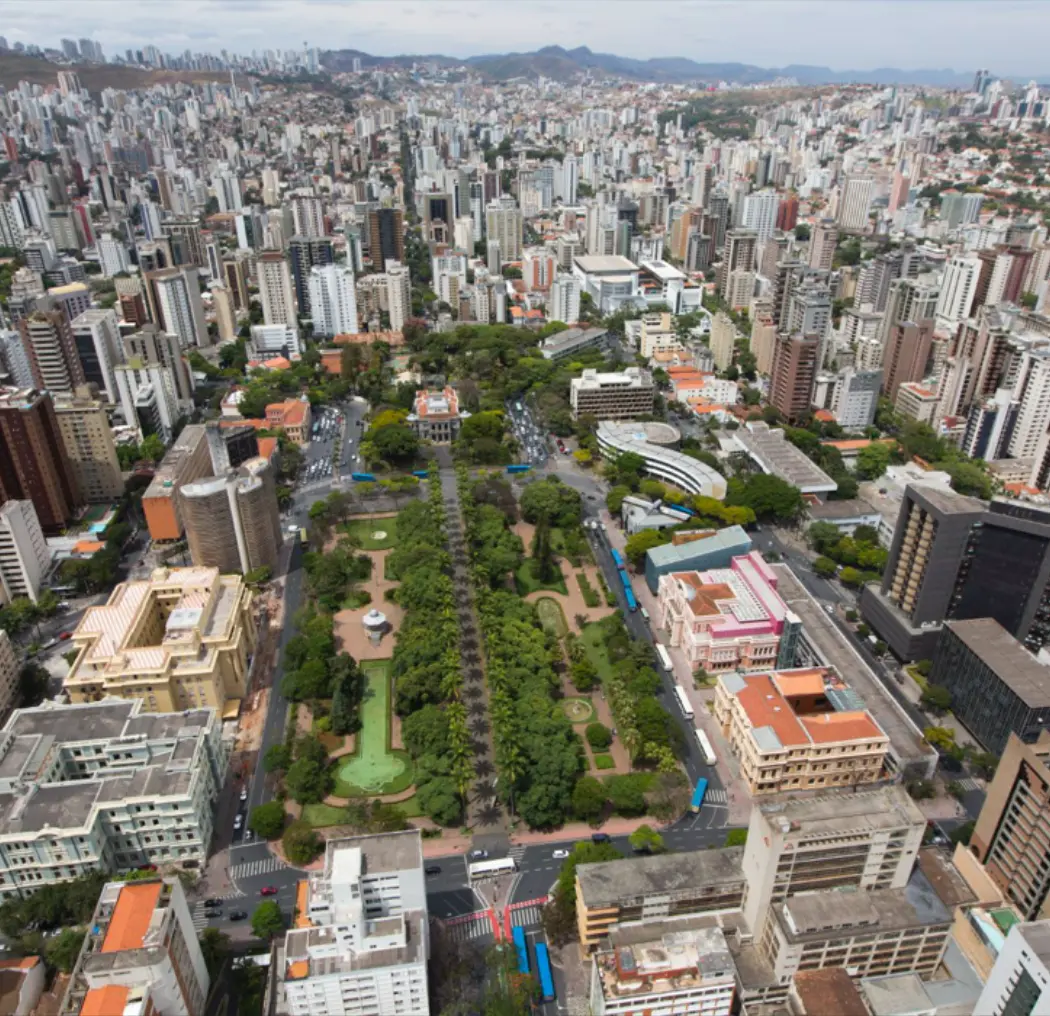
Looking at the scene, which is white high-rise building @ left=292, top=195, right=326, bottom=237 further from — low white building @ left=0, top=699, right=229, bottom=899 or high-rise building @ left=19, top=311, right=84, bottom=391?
low white building @ left=0, top=699, right=229, bottom=899

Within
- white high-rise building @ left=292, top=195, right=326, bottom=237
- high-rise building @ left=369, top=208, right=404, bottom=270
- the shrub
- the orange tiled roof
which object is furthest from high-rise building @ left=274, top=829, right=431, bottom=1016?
white high-rise building @ left=292, top=195, right=326, bottom=237

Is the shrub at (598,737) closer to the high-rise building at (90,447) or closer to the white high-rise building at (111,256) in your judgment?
→ the high-rise building at (90,447)

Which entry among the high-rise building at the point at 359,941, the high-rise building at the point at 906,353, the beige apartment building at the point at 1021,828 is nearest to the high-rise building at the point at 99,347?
the high-rise building at the point at 359,941

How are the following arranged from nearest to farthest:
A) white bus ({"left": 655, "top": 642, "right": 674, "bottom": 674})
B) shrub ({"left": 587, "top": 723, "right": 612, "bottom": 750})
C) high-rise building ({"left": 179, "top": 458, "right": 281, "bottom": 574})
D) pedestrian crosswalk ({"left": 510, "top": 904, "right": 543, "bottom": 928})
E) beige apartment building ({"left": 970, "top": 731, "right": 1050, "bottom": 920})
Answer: beige apartment building ({"left": 970, "top": 731, "right": 1050, "bottom": 920}) < pedestrian crosswalk ({"left": 510, "top": 904, "right": 543, "bottom": 928}) < shrub ({"left": 587, "top": 723, "right": 612, "bottom": 750}) < white bus ({"left": 655, "top": 642, "right": 674, "bottom": 674}) < high-rise building ({"left": 179, "top": 458, "right": 281, "bottom": 574})

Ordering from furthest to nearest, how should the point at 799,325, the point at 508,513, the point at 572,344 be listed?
the point at 572,344 → the point at 799,325 → the point at 508,513

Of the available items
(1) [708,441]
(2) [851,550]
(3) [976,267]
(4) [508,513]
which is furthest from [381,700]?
(3) [976,267]

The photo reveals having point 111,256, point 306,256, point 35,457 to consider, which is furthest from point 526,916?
point 111,256

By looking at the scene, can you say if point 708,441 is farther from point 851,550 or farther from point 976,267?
point 976,267
